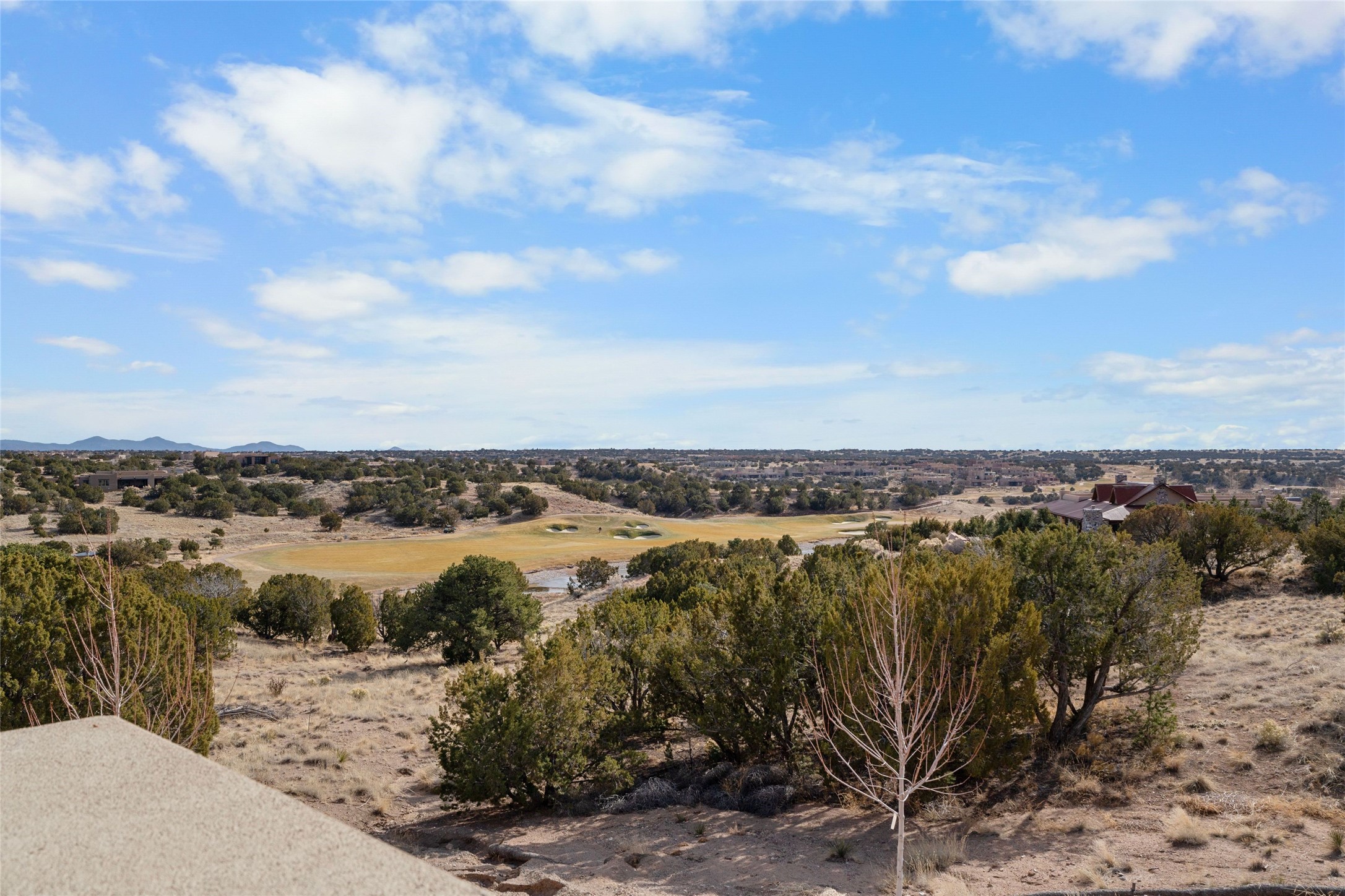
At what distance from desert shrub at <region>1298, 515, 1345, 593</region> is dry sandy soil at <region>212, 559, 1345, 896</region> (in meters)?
10.7

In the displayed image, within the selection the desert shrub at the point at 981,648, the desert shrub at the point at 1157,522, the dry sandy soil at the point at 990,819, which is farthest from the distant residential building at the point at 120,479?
the desert shrub at the point at 981,648

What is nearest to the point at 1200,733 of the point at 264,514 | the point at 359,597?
the point at 359,597

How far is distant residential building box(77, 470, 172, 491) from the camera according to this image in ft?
327

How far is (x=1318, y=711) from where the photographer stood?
1900cm

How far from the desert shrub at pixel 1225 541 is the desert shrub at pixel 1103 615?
66.5 ft

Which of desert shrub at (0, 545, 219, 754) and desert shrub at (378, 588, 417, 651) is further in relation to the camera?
desert shrub at (378, 588, 417, 651)

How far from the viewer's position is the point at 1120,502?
5766 centimetres

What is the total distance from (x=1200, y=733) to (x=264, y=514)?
95.8m

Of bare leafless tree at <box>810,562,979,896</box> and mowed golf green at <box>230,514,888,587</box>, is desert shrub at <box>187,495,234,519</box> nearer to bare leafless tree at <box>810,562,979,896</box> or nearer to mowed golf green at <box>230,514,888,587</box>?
mowed golf green at <box>230,514,888,587</box>

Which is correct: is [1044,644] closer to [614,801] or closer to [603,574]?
[614,801]

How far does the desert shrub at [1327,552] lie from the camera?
3378cm

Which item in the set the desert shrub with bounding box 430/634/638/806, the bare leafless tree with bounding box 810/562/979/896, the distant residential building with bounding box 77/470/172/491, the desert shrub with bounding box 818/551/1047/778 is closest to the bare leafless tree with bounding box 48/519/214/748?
the desert shrub with bounding box 430/634/638/806

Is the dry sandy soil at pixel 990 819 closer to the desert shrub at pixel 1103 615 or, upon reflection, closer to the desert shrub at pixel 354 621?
Answer: the desert shrub at pixel 1103 615

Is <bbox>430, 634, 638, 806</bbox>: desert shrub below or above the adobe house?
below
